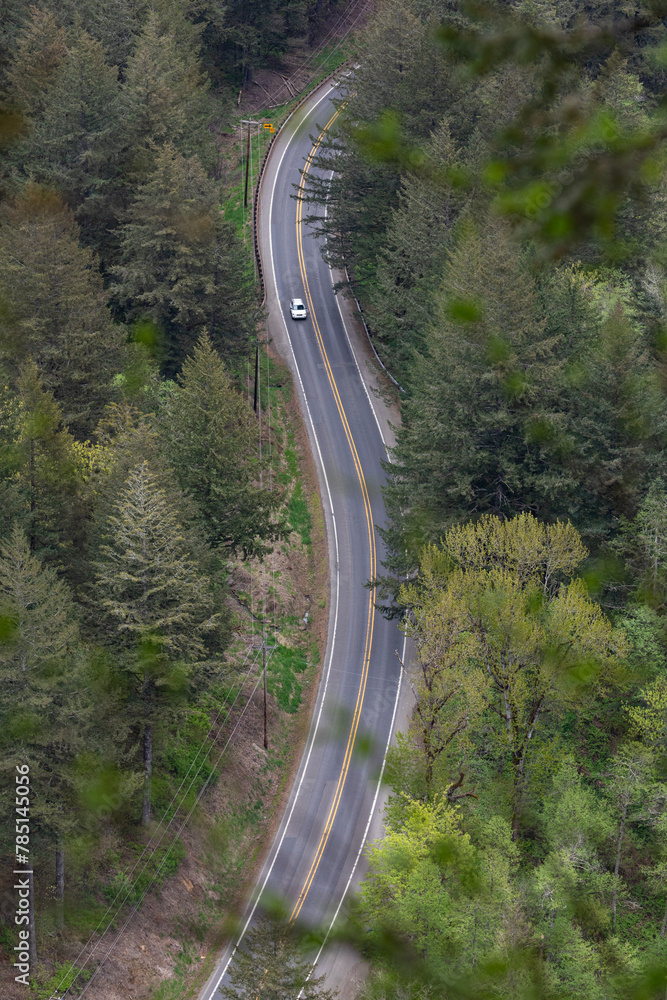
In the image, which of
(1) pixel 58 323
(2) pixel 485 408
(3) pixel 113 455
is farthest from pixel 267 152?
(3) pixel 113 455

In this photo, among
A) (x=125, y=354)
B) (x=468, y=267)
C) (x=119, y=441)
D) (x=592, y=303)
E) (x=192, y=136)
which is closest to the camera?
(x=119, y=441)

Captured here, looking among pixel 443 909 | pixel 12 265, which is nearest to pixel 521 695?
pixel 443 909

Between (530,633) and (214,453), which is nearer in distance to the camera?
(530,633)

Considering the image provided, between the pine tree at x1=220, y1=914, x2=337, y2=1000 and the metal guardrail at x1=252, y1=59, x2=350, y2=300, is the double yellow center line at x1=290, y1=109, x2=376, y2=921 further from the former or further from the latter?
the pine tree at x1=220, y1=914, x2=337, y2=1000

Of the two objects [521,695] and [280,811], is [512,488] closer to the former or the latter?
[521,695]

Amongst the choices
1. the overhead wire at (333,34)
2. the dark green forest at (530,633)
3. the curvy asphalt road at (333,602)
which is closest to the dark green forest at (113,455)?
the curvy asphalt road at (333,602)

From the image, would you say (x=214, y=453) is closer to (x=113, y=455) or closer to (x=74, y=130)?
(x=113, y=455)
